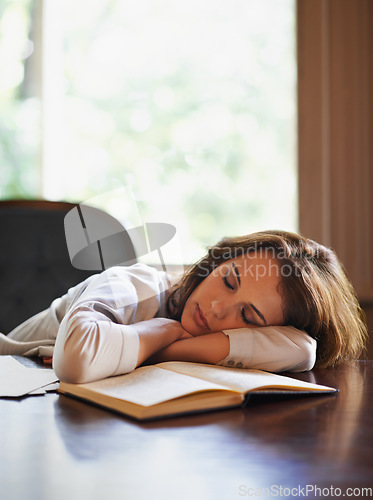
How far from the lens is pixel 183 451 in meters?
0.48

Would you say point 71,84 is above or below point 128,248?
above

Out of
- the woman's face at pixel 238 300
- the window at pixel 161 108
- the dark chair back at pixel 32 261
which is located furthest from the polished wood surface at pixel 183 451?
the window at pixel 161 108

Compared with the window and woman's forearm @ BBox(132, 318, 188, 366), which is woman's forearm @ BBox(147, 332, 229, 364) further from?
the window

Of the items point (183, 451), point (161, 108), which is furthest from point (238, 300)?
point (161, 108)

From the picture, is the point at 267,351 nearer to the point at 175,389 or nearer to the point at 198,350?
the point at 198,350

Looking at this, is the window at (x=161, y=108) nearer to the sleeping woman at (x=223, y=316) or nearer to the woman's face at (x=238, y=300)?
the sleeping woman at (x=223, y=316)

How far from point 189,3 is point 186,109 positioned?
43 cm

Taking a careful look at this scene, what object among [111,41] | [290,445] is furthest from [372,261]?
[290,445]

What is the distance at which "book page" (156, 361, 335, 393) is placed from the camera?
68cm

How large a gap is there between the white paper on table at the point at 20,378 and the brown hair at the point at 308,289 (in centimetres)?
33

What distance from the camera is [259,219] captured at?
2236 mm

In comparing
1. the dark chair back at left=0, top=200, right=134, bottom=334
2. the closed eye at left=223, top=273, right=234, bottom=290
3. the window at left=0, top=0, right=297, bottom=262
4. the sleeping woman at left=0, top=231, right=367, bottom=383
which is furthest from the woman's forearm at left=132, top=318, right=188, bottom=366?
the window at left=0, top=0, right=297, bottom=262

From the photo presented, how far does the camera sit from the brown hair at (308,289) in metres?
0.99

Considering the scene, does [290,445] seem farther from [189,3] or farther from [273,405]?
[189,3]
